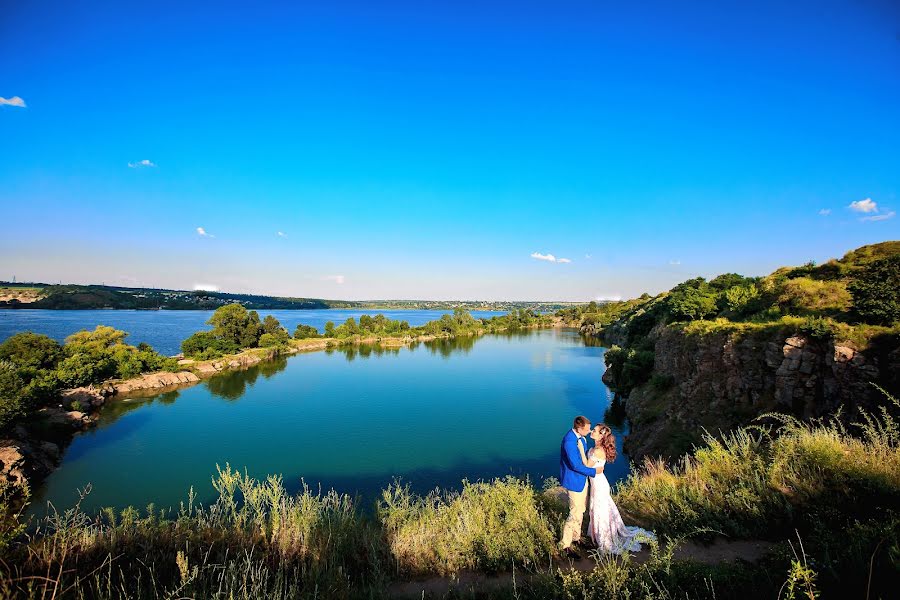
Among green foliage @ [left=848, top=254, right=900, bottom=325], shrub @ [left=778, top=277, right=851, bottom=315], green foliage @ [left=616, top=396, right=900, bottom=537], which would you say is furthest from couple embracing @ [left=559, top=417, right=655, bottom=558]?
shrub @ [left=778, top=277, right=851, bottom=315]

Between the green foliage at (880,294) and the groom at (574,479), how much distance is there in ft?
40.2

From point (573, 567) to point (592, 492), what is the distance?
96 centimetres

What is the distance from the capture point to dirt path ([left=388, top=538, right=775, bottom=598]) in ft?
14.1

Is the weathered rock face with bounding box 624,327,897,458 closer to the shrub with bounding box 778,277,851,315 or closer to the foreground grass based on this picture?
the shrub with bounding box 778,277,851,315

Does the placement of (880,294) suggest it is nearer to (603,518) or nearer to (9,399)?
(603,518)

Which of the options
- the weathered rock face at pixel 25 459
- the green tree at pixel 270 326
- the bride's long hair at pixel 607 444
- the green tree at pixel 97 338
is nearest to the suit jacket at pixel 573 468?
the bride's long hair at pixel 607 444

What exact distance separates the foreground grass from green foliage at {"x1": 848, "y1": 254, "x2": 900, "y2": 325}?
8494mm

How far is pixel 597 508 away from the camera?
5027 mm

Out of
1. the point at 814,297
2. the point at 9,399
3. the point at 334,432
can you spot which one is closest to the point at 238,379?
the point at 334,432

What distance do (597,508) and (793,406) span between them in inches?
459

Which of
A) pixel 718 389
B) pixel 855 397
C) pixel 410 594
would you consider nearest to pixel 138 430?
pixel 410 594

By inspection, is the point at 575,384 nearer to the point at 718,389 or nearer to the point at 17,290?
the point at 718,389

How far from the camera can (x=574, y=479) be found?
16.5 feet

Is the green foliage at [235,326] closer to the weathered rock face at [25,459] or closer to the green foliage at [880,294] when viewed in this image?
the weathered rock face at [25,459]
